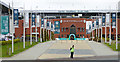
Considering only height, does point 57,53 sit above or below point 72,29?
below

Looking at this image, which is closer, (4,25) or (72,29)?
(4,25)

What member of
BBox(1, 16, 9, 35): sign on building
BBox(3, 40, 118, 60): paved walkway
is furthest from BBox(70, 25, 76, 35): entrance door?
BBox(1, 16, 9, 35): sign on building

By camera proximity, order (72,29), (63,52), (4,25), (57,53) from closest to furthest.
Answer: (4,25), (57,53), (63,52), (72,29)

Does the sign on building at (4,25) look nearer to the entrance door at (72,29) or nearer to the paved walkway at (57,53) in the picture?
the paved walkway at (57,53)

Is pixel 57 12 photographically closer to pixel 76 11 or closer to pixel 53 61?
pixel 76 11

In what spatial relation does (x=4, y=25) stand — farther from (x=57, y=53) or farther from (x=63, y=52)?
(x=63, y=52)

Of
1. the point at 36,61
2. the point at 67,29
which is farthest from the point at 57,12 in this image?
the point at 36,61

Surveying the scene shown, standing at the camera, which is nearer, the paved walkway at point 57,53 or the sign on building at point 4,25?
the sign on building at point 4,25

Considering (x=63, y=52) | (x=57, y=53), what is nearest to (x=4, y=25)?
(x=57, y=53)

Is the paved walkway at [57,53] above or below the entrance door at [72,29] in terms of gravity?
below

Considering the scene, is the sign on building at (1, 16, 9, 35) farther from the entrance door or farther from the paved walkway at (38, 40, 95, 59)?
the entrance door

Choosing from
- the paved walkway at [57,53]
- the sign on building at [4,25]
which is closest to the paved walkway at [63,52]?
the paved walkway at [57,53]

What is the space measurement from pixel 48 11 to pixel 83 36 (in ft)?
69.8

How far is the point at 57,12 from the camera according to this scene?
104 m
